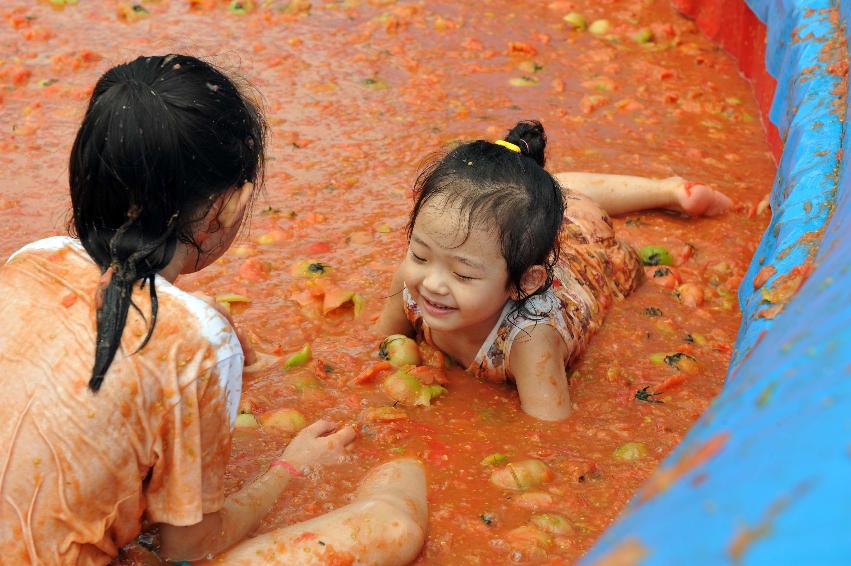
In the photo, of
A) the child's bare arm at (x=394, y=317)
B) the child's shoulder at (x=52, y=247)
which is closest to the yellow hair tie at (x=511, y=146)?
the child's bare arm at (x=394, y=317)

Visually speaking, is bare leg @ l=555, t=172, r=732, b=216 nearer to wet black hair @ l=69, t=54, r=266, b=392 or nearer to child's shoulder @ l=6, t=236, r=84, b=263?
wet black hair @ l=69, t=54, r=266, b=392

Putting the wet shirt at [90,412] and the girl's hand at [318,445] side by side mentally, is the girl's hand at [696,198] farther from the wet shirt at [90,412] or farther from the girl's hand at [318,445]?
the wet shirt at [90,412]

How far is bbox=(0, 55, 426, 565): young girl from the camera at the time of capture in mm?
1983

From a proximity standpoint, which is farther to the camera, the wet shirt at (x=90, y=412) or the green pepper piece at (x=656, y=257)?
the green pepper piece at (x=656, y=257)

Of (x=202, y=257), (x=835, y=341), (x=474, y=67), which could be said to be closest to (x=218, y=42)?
(x=474, y=67)

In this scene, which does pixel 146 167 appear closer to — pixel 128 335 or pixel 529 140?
pixel 128 335

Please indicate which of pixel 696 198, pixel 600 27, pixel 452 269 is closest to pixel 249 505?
pixel 452 269

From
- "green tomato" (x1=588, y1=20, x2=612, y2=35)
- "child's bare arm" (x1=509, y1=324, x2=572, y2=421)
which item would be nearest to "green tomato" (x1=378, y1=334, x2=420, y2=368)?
"child's bare arm" (x1=509, y1=324, x2=572, y2=421)

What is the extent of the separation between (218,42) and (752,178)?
281 cm

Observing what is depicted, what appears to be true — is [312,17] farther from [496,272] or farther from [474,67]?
[496,272]

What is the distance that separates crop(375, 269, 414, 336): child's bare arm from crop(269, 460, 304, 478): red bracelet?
75 cm

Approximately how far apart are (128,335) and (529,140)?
146cm

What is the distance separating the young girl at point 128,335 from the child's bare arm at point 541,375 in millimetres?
1047

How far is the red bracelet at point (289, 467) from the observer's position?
2678 mm
